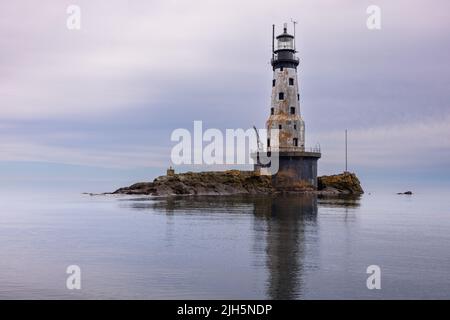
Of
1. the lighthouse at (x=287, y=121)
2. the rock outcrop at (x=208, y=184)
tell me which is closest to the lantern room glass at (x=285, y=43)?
the lighthouse at (x=287, y=121)

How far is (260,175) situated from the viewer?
84875mm

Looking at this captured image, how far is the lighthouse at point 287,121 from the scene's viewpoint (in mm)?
78500

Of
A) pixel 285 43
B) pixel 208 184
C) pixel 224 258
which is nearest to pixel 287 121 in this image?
pixel 285 43

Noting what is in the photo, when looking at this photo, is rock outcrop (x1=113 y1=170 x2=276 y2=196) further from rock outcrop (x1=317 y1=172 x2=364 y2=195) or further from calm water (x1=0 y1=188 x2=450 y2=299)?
calm water (x1=0 y1=188 x2=450 y2=299)

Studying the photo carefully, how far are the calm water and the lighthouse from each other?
120 ft

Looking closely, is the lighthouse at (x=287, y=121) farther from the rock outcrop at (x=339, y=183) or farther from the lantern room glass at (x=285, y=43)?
the rock outcrop at (x=339, y=183)

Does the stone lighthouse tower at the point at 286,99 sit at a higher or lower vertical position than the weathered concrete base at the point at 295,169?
higher

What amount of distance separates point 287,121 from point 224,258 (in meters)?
56.5

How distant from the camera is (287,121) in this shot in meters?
78.8

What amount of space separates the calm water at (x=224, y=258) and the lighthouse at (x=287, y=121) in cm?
3659

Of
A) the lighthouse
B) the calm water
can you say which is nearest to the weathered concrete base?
the lighthouse
